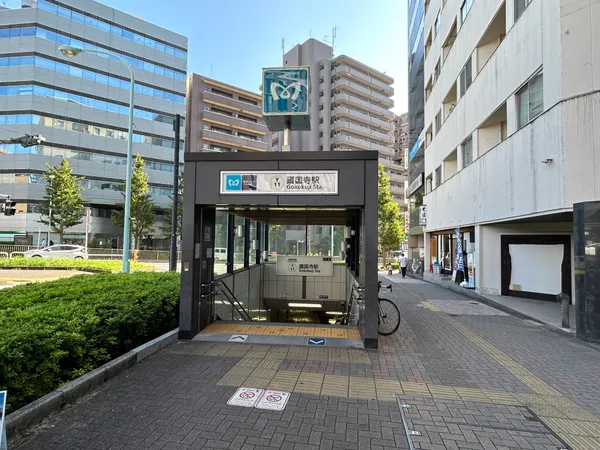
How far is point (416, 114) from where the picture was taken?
1172 inches

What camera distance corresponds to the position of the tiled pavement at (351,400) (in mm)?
3158

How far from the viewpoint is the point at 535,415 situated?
3.69 m

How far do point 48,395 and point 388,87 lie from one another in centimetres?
6890

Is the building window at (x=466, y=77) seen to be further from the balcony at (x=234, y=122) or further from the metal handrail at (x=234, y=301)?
the balcony at (x=234, y=122)

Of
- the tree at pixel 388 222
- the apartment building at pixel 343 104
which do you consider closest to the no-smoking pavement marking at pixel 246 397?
the tree at pixel 388 222

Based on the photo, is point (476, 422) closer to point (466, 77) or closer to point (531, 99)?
point (531, 99)

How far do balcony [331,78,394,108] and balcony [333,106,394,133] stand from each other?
3209 mm

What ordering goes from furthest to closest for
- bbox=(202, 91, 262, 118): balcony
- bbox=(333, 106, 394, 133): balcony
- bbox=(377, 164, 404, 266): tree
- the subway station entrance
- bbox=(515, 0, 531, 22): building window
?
bbox=(333, 106, 394, 133): balcony, bbox=(202, 91, 262, 118): balcony, bbox=(377, 164, 404, 266): tree, bbox=(515, 0, 531, 22): building window, the subway station entrance

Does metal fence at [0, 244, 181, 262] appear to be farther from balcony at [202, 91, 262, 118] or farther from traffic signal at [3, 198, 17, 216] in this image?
balcony at [202, 91, 262, 118]

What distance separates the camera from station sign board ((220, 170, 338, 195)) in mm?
5977

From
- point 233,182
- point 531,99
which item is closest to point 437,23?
point 531,99

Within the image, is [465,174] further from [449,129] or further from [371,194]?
[371,194]

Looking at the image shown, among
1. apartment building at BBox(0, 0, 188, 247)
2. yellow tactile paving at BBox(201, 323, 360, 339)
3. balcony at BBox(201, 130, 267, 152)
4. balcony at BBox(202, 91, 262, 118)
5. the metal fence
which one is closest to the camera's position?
yellow tactile paving at BBox(201, 323, 360, 339)

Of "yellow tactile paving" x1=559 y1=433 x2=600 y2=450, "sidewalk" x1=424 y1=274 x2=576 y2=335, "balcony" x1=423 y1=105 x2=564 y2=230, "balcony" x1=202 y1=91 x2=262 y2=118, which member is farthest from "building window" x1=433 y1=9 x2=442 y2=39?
"balcony" x1=202 y1=91 x2=262 y2=118
